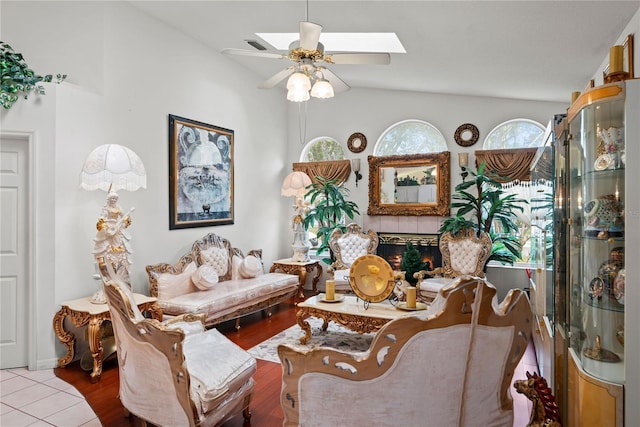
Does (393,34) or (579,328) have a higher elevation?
(393,34)

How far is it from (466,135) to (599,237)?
4.29 meters

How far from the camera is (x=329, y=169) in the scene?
21.7ft

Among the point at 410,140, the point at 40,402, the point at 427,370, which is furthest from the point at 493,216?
the point at 40,402

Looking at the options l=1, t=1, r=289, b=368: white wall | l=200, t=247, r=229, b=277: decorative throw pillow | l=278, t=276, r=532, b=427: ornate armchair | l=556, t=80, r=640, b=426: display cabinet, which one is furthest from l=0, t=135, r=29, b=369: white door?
l=556, t=80, r=640, b=426: display cabinet

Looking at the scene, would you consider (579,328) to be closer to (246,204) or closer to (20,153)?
(20,153)

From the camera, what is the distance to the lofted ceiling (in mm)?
2725

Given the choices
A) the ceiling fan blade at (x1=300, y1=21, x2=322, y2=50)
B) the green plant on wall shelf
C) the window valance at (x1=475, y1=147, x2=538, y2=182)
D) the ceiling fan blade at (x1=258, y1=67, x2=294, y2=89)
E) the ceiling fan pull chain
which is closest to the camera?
the ceiling fan blade at (x1=300, y1=21, x2=322, y2=50)

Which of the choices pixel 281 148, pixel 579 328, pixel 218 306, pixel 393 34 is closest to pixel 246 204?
pixel 281 148

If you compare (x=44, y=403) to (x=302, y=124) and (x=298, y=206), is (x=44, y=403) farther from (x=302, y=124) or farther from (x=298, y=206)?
(x=302, y=124)

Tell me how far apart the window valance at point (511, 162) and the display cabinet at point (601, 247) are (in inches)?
145

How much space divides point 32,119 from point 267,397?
3.08m

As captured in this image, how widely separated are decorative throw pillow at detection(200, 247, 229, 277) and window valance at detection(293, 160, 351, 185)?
7.24ft

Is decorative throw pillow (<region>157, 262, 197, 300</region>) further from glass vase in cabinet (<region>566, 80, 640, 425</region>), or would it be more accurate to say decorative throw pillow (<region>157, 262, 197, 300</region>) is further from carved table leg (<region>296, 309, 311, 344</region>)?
glass vase in cabinet (<region>566, 80, 640, 425</region>)

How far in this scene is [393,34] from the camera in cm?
378
